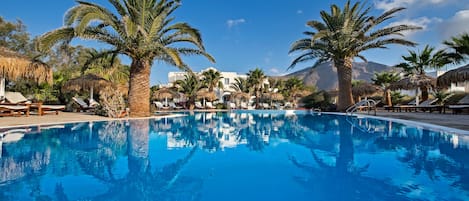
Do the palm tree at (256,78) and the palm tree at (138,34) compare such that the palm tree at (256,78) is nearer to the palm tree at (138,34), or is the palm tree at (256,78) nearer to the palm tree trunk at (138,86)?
the palm tree at (138,34)

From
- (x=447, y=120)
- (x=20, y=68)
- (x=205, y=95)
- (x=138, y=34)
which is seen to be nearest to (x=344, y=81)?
(x=447, y=120)

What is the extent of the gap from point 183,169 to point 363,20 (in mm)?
17604

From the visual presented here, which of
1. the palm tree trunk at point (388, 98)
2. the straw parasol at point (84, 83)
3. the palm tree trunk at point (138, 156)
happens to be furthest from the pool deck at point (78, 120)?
the palm tree trunk at point (388, 98)

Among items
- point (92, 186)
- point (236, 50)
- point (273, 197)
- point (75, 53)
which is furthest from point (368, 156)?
point (75, 53)

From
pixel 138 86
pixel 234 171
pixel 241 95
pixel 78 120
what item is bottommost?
pixel 234 171

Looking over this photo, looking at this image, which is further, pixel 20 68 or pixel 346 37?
pixel 346 37

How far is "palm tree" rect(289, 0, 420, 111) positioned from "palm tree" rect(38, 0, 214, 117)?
27.2 feet

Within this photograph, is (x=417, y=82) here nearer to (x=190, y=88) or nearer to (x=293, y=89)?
(x=293, y=89)

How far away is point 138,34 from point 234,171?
11.3m

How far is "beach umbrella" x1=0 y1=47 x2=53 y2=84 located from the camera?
1197cm

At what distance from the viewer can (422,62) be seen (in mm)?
19703

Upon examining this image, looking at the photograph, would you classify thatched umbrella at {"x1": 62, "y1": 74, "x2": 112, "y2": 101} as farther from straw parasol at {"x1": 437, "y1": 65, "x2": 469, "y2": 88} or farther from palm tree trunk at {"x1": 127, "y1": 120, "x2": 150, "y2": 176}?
straw parasol at {"x1": 437, "y1": 65, "x2": 469, "y2": 88}

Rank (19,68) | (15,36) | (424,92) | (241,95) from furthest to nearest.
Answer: (241,95) → (15,36) → (424,92) → (19,68)

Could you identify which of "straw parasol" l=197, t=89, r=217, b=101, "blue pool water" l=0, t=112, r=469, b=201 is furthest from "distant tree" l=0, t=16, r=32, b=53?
"blue pool water" l=0, t=112, r=469, b=201
